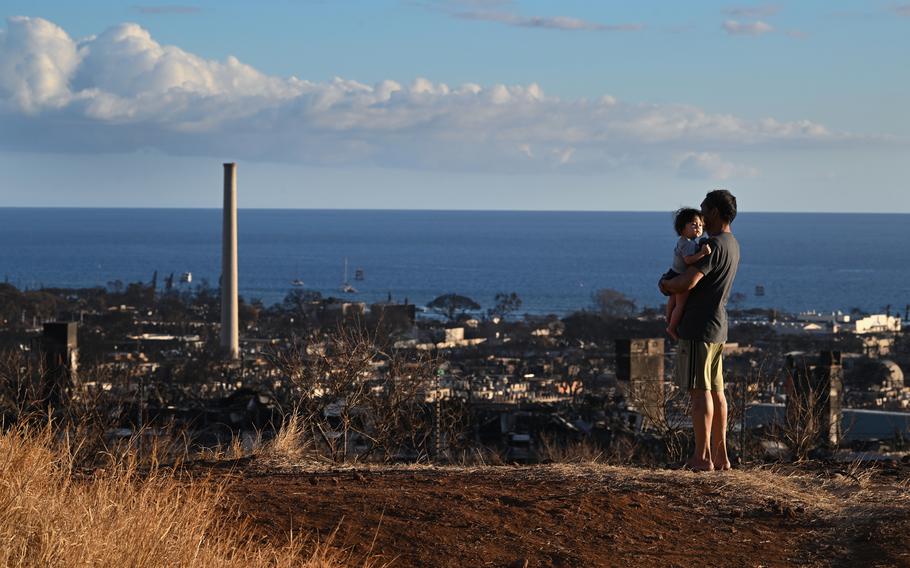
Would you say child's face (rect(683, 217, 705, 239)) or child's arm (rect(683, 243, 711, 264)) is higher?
child's face (rect(683, 217, 705, 239))

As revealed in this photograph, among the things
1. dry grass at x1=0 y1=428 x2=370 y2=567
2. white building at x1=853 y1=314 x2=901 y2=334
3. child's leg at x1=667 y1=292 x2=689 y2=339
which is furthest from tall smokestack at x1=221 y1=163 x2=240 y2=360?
dry grass at x1=0 y1=428 x2=370 y2=567

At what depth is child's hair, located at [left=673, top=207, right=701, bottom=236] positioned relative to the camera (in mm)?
7891

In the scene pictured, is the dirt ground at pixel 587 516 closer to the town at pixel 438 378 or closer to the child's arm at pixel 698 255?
the child's arm at pixel 698 255

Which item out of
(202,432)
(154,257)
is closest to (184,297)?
(202,432)

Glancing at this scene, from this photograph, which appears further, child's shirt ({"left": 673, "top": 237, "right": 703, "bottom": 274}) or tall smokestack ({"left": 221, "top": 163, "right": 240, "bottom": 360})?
tall smokestack ({"left": 221, "top": 163, "right": 240, "bottom": 360})

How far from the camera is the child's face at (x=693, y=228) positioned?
7867mm

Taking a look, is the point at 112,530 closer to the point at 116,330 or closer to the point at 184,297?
the point at 116,330

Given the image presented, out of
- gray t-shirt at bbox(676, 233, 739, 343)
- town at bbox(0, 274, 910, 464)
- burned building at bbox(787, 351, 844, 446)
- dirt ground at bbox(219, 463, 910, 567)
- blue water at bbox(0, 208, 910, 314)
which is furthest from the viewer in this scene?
blue water at bbox(0, 208, 910, 314)

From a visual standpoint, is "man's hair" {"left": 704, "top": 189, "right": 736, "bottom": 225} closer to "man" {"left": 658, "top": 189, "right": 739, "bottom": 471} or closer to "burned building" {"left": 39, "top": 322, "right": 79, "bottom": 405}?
"man" {"left": 658, "top": 189, "right": 739, "bottom": 471}

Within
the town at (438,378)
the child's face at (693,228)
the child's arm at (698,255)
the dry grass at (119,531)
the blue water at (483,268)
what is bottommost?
the blue water at (483,268)

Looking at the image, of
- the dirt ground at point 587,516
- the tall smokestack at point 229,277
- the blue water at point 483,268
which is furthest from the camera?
the blue water at point 483,268

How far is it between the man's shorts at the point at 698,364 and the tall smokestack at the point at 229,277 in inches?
1316

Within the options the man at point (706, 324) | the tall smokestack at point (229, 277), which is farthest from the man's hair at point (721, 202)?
the tall smokestack at point (229, 277)

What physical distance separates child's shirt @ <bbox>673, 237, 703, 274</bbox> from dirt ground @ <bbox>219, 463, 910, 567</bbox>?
119cm
